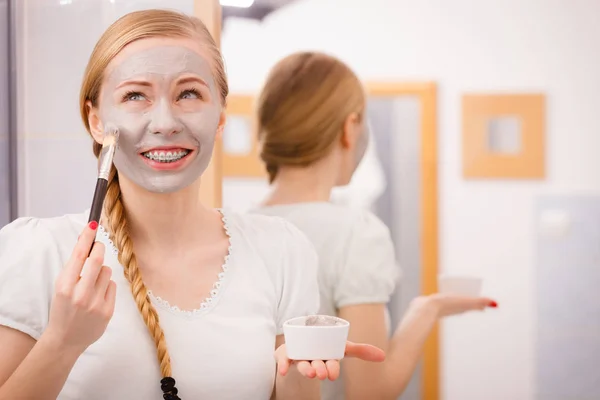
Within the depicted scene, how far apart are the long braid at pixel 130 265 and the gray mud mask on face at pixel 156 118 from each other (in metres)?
0.05

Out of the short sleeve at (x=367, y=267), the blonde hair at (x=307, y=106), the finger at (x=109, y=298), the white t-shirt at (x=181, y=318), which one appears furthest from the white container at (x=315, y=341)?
the blonde hair at (x=307, y=106)

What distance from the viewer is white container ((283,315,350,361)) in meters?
0.90

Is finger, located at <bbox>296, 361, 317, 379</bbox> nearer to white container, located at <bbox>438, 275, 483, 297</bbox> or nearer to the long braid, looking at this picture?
the long braid

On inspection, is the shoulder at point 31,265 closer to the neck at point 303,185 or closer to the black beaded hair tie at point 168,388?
the black beaded hair tie at point 168,388

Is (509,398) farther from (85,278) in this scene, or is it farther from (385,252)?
(85,278)

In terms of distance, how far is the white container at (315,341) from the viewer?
2.96ft

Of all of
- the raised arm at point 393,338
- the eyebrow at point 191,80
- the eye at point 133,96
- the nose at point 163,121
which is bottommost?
the raised arm at point 393,338

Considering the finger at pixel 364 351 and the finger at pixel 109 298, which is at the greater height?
the finger at pixel 109 298

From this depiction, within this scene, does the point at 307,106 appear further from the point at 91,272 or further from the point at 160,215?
the point at 91,272

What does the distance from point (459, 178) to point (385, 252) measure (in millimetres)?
194

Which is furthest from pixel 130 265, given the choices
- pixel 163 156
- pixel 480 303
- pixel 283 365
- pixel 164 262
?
pixel 480 303

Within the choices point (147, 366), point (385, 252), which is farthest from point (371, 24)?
point (147, 366)

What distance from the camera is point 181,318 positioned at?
3.29ft

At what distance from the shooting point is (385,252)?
1292mm
